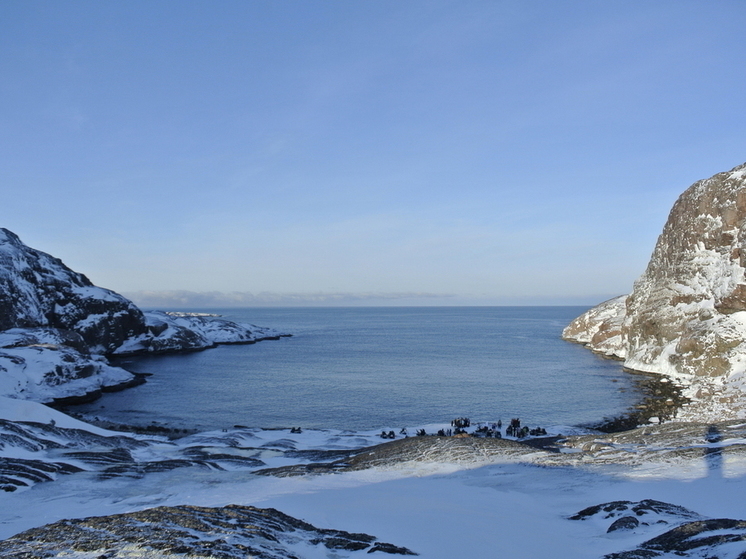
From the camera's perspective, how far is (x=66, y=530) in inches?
606

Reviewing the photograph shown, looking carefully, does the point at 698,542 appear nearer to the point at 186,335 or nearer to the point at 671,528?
the point at 671,528

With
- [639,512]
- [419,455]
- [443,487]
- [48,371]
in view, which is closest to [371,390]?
[419,455]

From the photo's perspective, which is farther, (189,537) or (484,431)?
(484,431)

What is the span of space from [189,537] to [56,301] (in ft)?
376

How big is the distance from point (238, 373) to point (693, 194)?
85.3m

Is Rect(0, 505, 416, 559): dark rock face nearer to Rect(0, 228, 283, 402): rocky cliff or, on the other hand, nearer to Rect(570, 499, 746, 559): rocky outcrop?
Rect(570, 499, 746, 559): rocky outcrop

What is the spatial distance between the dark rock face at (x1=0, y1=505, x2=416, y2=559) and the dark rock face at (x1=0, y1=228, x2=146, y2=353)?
94.2 m

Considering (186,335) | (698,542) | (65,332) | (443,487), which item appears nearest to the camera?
(698,542)

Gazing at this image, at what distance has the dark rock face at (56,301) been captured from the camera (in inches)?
3853

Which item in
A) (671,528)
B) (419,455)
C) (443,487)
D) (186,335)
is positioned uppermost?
(671,528)

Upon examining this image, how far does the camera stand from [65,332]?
88.8m

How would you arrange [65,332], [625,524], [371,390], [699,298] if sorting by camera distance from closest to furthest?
[625,524], [371,390], [699,298], [65,332]

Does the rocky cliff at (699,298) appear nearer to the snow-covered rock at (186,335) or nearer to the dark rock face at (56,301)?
the snow-covered rock at (186,335)

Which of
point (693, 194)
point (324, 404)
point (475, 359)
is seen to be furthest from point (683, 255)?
point (324, 404)
